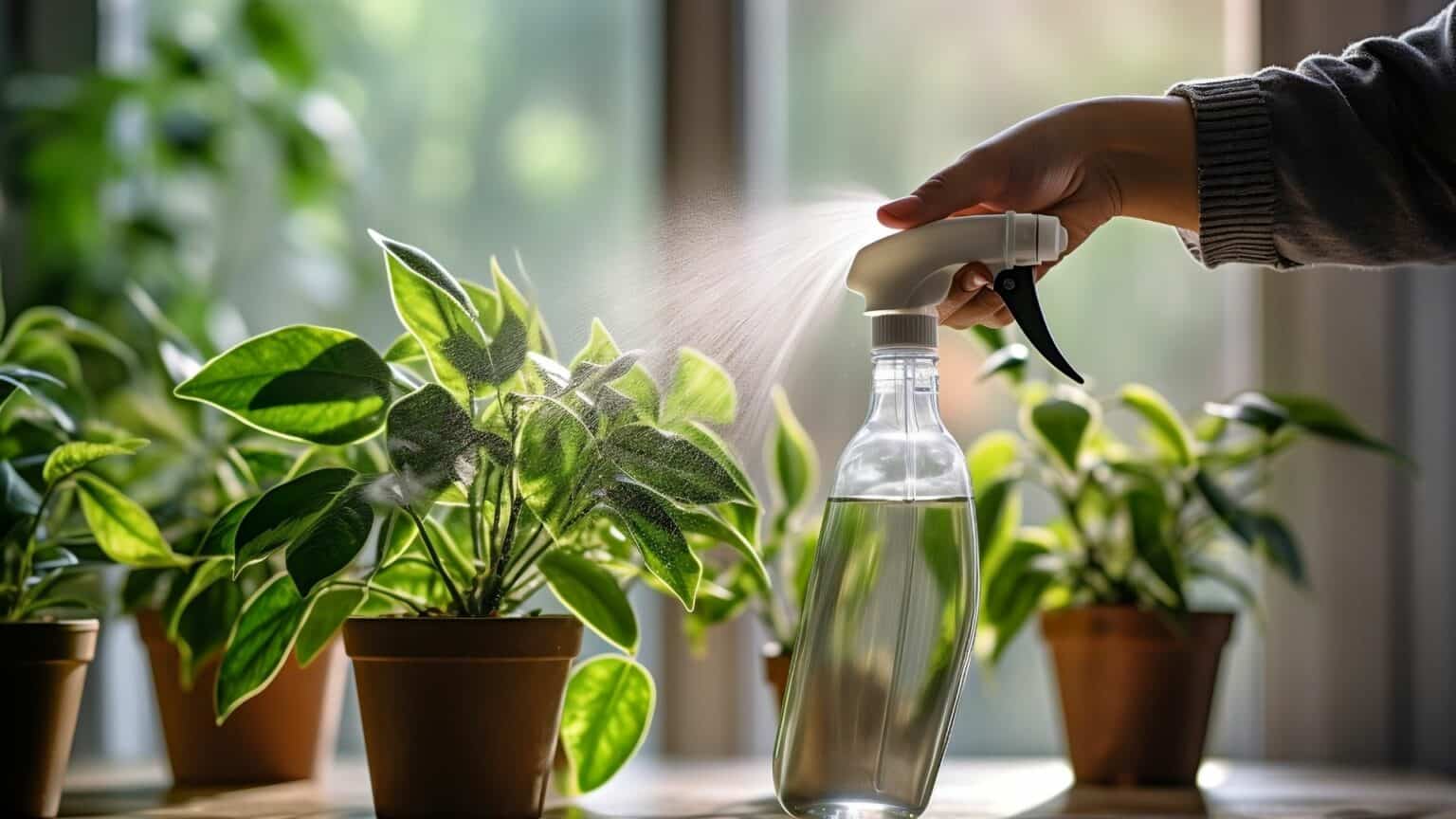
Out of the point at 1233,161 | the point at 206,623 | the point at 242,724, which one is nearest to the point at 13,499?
the point at 206,623

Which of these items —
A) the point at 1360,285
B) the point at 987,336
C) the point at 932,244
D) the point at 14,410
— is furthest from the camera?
the point at 1360,285

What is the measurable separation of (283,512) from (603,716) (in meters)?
0.24

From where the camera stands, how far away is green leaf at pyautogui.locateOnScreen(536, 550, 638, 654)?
2.40 ft

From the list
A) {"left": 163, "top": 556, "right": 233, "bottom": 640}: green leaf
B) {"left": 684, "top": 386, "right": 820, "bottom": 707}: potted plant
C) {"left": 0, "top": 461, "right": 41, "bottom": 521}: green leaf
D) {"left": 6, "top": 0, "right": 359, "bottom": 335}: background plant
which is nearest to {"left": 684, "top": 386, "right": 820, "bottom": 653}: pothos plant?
{"left": 684, "top": 386, "right": 820, "bottom": 707}: potted plant

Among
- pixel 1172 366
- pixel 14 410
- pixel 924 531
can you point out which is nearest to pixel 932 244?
pixel 924 531

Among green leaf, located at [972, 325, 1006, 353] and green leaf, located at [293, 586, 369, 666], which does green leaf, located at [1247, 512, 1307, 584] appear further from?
green leaf, located at [293, 586, 369, 666]

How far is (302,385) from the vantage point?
2.29ft

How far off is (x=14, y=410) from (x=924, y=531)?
58 cm

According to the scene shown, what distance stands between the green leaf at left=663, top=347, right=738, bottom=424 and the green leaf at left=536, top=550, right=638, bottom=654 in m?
0.10

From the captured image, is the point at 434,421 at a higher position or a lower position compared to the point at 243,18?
lower

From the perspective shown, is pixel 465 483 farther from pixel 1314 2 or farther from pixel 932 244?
pixel 1314 2

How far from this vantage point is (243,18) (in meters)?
1.43

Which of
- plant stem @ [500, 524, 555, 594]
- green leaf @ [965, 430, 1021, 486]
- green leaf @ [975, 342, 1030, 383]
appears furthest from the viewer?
green leaf @ [965, 430, 1021, 486]

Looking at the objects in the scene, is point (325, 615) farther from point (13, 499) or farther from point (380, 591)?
point (13, 499)
